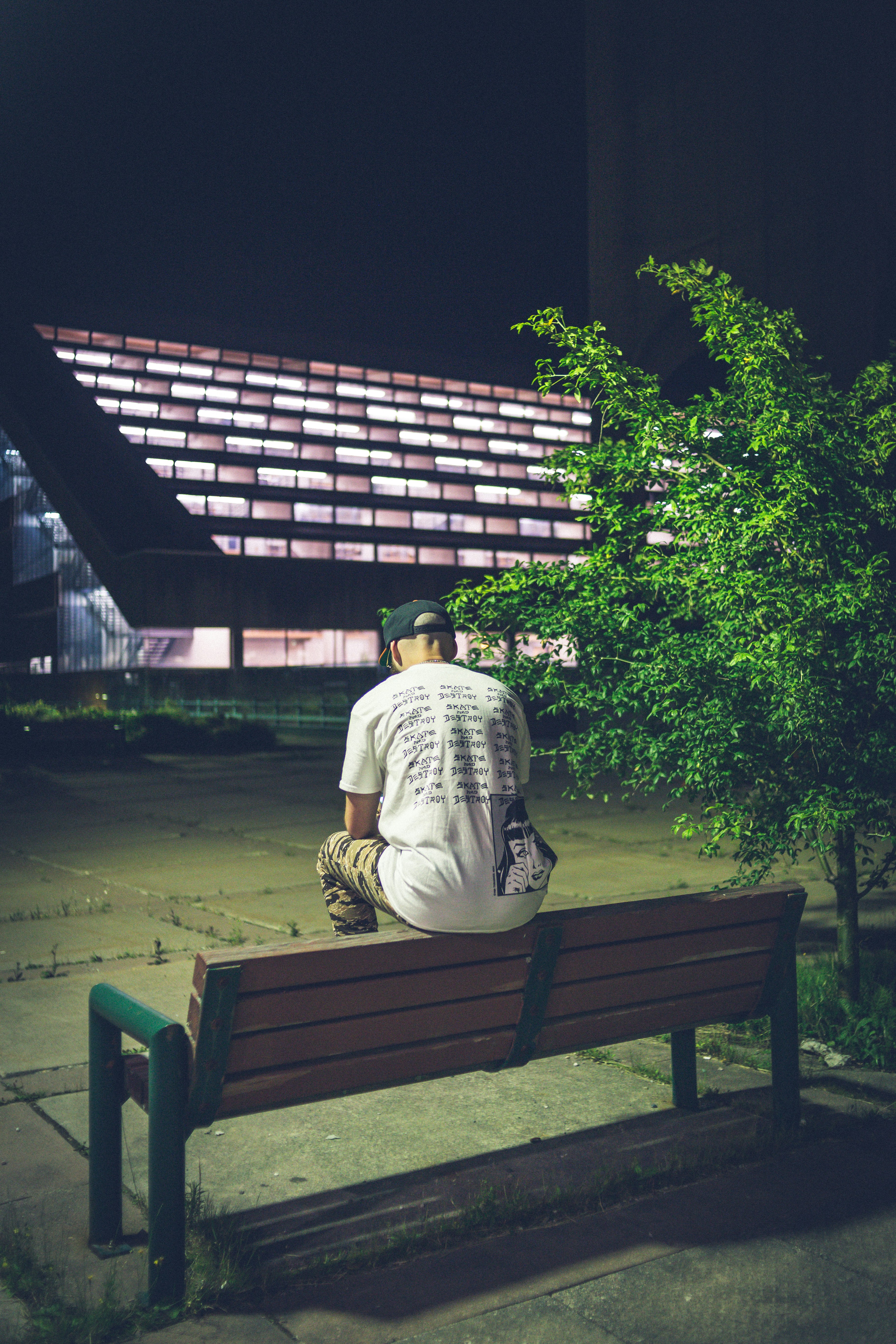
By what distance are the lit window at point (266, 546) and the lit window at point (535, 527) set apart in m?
17.5

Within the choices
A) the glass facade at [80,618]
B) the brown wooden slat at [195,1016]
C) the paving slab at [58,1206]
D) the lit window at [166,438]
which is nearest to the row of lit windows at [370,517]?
the lit window at [166,438]

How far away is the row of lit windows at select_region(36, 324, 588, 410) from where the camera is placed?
2721 inches

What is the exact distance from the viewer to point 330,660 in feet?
187

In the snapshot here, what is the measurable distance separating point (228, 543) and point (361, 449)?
14.8 m

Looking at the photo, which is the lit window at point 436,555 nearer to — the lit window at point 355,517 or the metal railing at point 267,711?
the lit window at point 355,517

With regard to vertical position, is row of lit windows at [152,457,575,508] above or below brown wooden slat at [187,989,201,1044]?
above

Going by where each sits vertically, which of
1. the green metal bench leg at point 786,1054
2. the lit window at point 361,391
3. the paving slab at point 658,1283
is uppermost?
the lit window at point 361,391

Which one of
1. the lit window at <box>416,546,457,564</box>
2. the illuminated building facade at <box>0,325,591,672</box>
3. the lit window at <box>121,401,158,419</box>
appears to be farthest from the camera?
the lit window at <box>121,401,158,419</box>

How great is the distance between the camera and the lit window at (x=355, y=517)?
66500 mm

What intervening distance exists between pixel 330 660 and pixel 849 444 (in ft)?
174

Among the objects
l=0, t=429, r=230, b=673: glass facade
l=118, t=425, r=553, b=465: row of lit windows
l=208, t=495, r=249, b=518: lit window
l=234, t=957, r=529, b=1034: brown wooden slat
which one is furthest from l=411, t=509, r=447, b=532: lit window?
l=234, t=957, r=529, b=1034: brown wooden slat

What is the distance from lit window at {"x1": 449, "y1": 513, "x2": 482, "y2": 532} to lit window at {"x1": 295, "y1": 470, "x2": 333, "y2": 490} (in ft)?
25.7

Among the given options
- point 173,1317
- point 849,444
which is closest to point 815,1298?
point 173,1317

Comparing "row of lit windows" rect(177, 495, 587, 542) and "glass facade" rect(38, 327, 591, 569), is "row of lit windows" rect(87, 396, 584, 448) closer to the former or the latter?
"glass facade" rect(38, 327, 591, 569)
